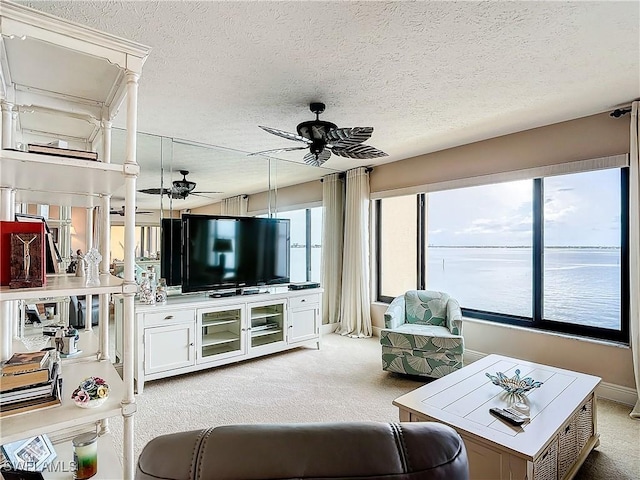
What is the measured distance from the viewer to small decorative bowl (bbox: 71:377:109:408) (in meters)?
1.15

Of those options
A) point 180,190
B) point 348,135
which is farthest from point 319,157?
point 180,190

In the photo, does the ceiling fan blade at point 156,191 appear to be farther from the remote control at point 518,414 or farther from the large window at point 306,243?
the remote control at point 518,414

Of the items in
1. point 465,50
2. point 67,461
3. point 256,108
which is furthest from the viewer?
point 256,108

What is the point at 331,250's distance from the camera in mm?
5375

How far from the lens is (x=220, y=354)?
364cm

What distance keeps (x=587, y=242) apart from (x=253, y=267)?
3.42 meters

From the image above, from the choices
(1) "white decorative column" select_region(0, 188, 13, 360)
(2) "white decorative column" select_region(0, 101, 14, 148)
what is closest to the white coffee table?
(1) "white decorative column" select_region(0, 188, 13, 360)

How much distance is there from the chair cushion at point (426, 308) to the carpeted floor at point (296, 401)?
→ 0.65 metres

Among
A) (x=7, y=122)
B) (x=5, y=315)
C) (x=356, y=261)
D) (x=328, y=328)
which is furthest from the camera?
(x=328, y=328)

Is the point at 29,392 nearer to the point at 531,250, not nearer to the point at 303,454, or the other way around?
the point at 303,454

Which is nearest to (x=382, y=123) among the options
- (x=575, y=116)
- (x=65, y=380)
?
(x=575, y=116)

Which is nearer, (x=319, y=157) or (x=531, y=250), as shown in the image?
(x=319, y=157)

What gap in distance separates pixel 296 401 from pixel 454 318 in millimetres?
1692

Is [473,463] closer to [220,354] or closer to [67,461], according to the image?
[67,461]
